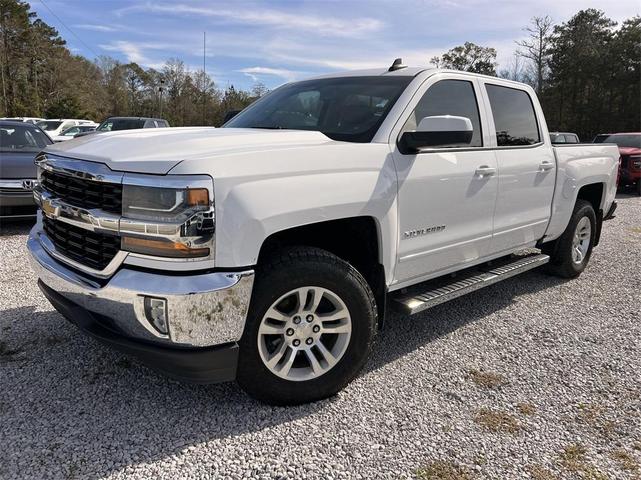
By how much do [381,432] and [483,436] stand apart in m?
0.53

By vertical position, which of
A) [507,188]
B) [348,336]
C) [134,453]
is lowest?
[134,453]

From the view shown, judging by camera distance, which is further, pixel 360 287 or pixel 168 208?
pixel 360 287

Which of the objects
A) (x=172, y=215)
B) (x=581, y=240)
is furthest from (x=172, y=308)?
(x=581, y=240)

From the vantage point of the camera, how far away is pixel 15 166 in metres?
6.92

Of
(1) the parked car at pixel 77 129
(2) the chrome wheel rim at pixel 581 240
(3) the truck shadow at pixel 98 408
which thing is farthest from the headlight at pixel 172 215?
(1) the parked car at pixel 77 129

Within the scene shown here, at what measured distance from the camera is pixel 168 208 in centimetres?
235

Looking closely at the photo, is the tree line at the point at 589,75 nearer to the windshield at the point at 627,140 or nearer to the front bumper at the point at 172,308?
the windshield at the point at 627,140

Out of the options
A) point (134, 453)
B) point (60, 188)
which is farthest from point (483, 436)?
point (60, 188)

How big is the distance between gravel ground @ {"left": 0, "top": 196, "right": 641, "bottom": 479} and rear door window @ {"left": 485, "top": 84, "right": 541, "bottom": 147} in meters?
1.58

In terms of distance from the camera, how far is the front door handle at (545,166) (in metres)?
4.56

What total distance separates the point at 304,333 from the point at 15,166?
5917 millimetres

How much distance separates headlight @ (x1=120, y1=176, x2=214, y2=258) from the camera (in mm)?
2332

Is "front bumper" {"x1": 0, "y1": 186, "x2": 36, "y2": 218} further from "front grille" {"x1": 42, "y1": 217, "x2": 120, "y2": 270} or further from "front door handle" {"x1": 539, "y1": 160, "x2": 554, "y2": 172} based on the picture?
"front door handle" {"x1": 539, "y1": 160, "x2": 554, "y2": 172}

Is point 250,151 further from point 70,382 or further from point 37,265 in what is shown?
point 70,382
